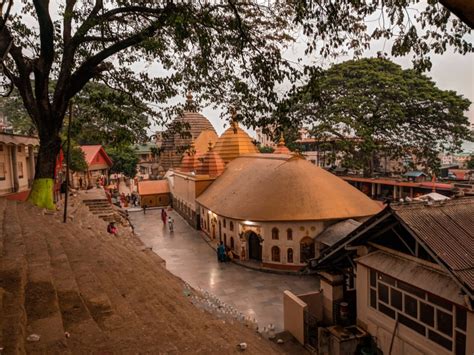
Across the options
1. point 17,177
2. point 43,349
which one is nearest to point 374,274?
point 43,349

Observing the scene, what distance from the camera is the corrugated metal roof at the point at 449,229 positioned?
23.7 feet

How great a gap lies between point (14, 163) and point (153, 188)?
93.7ft

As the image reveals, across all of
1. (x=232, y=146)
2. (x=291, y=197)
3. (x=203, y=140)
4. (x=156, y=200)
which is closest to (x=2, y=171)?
(x=291, y=197)

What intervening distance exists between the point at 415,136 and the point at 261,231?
20.5 meters

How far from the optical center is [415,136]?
3256cm

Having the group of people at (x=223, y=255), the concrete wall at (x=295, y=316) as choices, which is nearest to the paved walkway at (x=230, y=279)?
the group of people at (x=223, y=255)

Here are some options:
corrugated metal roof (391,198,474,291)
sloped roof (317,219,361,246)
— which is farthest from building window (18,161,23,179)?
corrugated metal roof (391,198,474,291)

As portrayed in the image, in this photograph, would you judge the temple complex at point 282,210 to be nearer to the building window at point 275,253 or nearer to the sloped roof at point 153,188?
the building window at point 275,253

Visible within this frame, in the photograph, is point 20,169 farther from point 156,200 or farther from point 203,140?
point 203,140

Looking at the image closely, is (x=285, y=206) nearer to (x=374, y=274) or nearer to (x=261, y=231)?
(x=261, y=231)

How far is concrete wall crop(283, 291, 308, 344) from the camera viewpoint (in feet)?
37.7

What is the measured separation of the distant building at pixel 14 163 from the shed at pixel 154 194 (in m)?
24.5

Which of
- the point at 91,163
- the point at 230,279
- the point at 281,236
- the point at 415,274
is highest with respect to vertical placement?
the point at 91,163

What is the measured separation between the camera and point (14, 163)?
17656 millimetres
